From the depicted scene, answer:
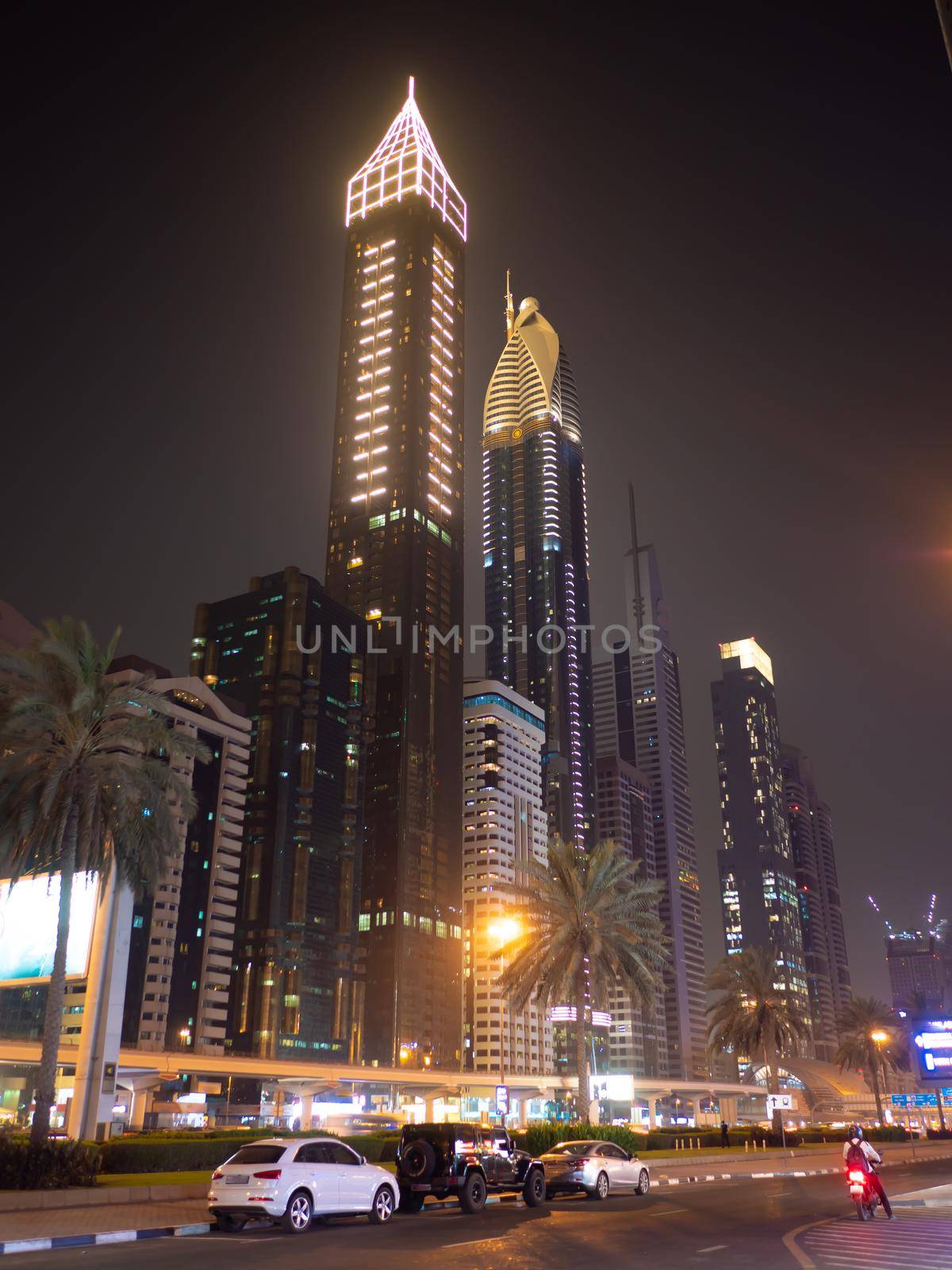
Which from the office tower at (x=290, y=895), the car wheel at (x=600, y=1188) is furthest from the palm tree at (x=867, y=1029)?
the office tower at (x=290, y=895)

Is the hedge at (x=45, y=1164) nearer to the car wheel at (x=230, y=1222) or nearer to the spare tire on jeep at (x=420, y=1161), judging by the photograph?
the car wheel at (x=230, y=1222)

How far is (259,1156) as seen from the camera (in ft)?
68.1

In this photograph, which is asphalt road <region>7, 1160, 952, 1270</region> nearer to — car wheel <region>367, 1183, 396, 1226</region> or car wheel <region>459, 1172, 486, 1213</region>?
car wheel <region>367, 1183, 396, 1226</region>

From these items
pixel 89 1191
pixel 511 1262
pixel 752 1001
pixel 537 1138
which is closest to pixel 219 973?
pixel 752 1001

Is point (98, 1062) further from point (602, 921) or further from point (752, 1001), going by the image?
point (752, 1001)

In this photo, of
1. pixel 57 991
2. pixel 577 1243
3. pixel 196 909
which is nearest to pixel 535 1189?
pixel 577 1243

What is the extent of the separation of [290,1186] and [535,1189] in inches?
369

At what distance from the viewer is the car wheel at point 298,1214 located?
2042 centimetres

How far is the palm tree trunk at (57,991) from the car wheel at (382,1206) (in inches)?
422

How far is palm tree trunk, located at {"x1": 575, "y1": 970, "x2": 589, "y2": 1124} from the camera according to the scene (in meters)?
50.3

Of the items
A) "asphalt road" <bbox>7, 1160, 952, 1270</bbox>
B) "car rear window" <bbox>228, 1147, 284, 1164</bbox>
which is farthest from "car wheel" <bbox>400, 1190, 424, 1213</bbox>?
"car rear window" <bbox>228, 1147, 284, 1164</bbox>

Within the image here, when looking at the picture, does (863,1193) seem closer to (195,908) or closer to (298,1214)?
(298,1214)

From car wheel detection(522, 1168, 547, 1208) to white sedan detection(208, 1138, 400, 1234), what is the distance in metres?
5.80

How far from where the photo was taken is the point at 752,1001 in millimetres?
75188
